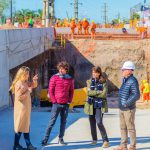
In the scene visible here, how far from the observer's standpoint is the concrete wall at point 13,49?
42.2 feet

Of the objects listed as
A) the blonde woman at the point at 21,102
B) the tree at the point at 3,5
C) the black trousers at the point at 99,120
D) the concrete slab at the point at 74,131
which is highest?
the tree at the point at 3,5

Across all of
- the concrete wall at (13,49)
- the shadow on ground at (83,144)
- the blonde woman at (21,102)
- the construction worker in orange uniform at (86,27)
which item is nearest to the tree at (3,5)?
the construction worker in orange uniform at (86,27)

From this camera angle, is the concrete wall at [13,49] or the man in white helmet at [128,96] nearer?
the man in white helmet at [128,96]

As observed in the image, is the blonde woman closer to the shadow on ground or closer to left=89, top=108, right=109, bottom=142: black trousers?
the shadow on ground

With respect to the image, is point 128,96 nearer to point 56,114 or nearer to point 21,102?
point 56,114

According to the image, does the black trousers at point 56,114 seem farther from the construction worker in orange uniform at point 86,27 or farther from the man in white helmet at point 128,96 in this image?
the construction worker in orange uniform at point 86,27

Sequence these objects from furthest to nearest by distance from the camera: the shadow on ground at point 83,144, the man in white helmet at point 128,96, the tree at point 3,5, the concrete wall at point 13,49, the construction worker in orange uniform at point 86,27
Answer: the tree at point 3,5, the construction worker in orange uniform at point 86,27, the concrete wall at point 13,49, the shadow on ground at point 83,144, the man in white helmet at point 128,96

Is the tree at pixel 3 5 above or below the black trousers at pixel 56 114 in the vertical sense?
above

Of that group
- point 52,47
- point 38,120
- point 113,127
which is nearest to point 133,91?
point 113,127

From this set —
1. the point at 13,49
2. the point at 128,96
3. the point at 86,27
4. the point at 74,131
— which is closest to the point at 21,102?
the point at 128,96

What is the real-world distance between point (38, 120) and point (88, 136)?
2.00m

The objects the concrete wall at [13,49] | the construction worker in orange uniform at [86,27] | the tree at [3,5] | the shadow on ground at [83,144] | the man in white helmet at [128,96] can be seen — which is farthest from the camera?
the tree at [3,5]

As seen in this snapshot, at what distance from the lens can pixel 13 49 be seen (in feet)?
48.9

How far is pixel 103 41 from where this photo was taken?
30.7 metres
